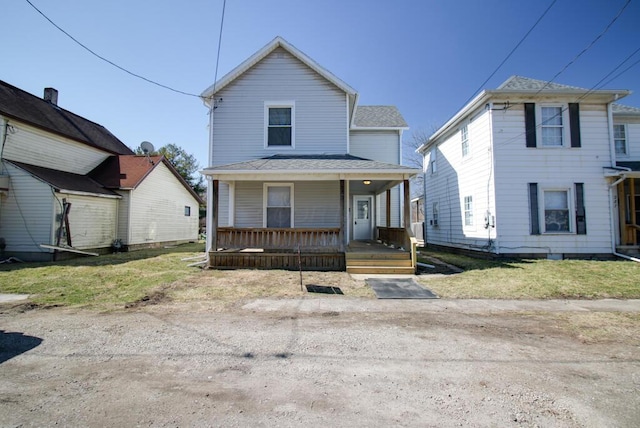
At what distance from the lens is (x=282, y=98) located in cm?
1231

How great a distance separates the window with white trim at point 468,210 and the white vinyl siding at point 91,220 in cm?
1717

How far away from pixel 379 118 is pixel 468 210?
20.2 feet

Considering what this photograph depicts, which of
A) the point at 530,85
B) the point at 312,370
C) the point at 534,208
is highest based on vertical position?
the point at 530,85

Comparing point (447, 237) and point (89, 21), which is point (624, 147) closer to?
point (447, 237)

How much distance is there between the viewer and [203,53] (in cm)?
1056

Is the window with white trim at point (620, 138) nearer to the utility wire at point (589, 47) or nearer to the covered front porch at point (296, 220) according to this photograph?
the utility wire at point (589, 47)

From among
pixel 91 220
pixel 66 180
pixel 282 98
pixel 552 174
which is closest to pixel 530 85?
pixel 552 174

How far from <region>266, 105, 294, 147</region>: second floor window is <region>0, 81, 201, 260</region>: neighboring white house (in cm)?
885

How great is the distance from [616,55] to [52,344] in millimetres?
14789

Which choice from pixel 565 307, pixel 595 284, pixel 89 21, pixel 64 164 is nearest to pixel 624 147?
pixel 595 284

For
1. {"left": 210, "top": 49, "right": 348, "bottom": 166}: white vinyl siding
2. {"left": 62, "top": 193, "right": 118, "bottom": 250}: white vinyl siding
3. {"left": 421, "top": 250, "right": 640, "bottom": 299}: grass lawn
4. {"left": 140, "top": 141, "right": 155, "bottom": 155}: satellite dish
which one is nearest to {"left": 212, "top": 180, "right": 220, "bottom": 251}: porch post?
{"left": 210, "top": 49, "right": 348, "bottom": 166}: white vinyl siding

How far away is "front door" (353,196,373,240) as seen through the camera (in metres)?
14.4

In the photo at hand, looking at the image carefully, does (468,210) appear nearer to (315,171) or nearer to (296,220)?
(296,220)

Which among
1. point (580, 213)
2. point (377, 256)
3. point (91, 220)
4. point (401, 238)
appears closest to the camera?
point (377, 256)
